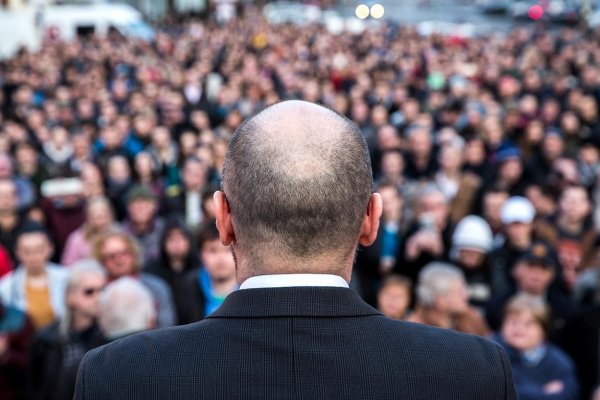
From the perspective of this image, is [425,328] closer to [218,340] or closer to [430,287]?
[218,340]

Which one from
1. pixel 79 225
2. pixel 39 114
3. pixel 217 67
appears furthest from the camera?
pixel 217 67

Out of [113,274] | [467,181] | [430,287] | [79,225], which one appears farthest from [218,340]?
[467,181]

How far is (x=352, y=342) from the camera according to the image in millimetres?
1188

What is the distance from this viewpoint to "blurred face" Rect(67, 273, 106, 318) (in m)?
3.43

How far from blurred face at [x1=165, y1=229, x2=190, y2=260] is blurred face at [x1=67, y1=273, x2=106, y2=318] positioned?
124cm

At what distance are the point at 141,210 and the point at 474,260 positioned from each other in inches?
96.2

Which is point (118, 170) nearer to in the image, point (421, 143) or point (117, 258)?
point (117, 258)

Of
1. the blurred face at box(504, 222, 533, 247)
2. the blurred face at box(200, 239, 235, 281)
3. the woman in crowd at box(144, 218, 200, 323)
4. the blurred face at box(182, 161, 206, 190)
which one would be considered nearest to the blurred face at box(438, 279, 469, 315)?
the blurred face at box(200, 239, 235, 281)

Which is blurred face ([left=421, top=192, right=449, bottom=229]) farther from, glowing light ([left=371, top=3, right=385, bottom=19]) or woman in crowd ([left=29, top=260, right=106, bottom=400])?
glowing light ([left=371, top=3, right=385, bottom=19])

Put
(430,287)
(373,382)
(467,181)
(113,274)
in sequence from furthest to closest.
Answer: (467,181) → (113,274) → (430,287) → (373,382)

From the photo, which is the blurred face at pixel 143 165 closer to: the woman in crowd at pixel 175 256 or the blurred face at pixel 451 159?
the woman in crowd at pixel 175 256

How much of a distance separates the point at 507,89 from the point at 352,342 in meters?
11.0

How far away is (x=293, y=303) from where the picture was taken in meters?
1.21

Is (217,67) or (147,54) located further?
(147,54)
